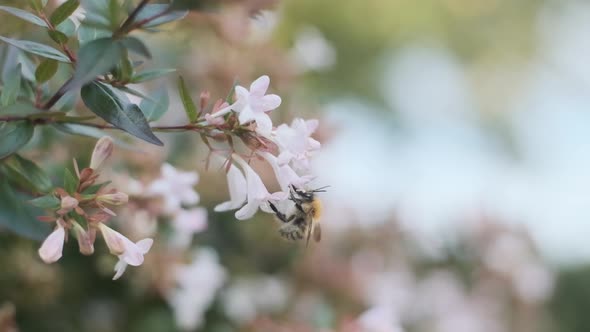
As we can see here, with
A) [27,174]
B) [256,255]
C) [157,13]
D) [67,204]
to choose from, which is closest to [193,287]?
[256,255]

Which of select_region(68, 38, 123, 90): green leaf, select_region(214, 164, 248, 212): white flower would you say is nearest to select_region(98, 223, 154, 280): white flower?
select_region(214, 164, 248, 212): white flower

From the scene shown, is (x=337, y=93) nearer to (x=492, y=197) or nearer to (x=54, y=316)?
(x=492, y=197)

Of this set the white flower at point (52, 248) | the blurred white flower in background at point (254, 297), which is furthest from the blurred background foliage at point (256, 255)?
the white flower at point (52, 248)

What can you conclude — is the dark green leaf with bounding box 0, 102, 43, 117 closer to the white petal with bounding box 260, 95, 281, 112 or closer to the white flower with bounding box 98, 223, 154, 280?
the white flower with bounding box 98, 223, 154, 280

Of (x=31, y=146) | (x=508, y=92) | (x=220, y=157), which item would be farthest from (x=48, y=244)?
(x=508, y=92)

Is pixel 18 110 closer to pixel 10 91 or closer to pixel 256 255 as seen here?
pixel 10 91

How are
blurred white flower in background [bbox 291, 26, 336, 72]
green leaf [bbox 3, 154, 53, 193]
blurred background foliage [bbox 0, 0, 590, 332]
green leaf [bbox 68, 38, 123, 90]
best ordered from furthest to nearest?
blurred white flower in background [bbox 291, 26, 336, 72] → blurred background foliage [bbox 0, 0, 590, 332] → green leaf [bbox 3, 154, 53, 193] → green leaf [bbox 68, 38, 123, 90]
